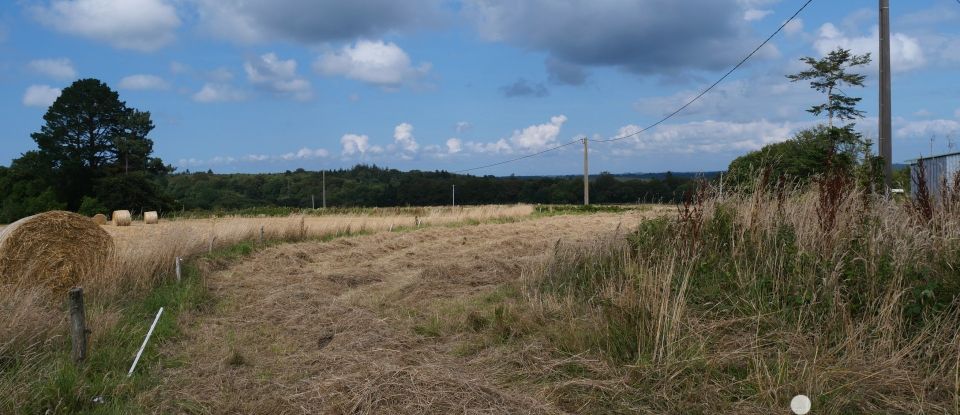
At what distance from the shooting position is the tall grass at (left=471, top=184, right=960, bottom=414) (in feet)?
14.2

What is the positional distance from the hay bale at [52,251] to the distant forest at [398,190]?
155 feet

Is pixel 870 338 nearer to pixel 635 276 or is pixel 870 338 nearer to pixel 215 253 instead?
pixel 635 276

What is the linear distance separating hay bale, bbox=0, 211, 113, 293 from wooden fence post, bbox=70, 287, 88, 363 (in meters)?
3.30

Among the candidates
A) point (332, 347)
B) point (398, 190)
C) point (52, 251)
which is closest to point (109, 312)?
point (52, 251)

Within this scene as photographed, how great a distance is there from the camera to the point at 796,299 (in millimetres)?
5355

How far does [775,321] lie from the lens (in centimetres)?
526

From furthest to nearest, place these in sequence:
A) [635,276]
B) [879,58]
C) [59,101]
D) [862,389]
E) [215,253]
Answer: [59,101] → [215,253] → [879,58] → [635,276] → [862,389]

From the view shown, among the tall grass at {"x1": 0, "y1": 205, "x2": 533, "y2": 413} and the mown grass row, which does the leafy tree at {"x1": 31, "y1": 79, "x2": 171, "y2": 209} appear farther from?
the mown grass row

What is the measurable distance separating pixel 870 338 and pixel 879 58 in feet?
27.5

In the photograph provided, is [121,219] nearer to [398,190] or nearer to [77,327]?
[77,327]

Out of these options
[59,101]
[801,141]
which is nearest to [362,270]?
[801,141]

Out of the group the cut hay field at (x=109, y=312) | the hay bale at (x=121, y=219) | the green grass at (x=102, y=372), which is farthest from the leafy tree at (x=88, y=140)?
the green grass at (x=102, y=372)

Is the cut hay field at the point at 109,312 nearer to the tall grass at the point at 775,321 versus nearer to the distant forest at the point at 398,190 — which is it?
the tall grass at the point at 775,321

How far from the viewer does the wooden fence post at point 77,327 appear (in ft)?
18.1
